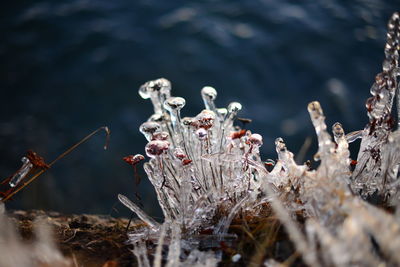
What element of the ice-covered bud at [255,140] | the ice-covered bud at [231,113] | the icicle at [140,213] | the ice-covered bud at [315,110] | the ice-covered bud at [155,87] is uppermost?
the ice-covered bud at [155,87]

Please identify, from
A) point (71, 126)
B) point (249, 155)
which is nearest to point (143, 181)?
point (71, 126)

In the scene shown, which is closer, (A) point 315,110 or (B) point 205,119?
(A) point 315,110

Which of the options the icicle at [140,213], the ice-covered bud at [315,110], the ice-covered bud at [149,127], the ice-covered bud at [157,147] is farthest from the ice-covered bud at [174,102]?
the ice-covered bud at [315,110]

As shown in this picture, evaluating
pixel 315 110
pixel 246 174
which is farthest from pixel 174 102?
pixel 315 110

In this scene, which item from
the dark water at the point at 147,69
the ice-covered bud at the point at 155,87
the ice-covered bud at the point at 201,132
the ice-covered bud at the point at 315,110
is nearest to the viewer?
the ice-covered bud at the point at 315,110

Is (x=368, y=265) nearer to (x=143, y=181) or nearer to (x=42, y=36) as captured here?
(x=143, y=181)

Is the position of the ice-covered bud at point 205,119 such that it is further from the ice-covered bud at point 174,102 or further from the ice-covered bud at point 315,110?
the ice-covered bud at point 315,110

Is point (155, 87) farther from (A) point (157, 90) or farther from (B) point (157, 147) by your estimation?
(B) point (157, 147)
